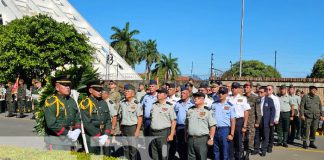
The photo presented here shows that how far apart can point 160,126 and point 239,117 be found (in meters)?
2.03

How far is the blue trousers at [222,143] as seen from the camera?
299 inches

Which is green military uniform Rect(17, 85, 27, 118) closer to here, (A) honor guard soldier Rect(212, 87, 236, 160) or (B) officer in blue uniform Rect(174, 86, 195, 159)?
(B) officer in blue uniform Rect(174, 86, 195, 159)

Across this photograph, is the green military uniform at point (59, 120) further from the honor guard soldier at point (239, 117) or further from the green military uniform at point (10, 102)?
the green military uniform at point (10, 102)

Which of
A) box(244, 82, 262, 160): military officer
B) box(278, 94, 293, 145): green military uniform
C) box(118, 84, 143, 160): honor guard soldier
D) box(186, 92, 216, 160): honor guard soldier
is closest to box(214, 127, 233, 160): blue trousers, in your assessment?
box(186, 92, 216, 160): honor guard soldier

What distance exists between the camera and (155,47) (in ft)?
239

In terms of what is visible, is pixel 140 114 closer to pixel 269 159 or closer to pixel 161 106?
pixel 161 106

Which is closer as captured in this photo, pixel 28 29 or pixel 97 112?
pixel 97 112

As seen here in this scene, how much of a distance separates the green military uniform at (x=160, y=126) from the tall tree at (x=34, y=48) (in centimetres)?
2145

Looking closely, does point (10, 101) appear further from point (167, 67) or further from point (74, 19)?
point (74, 19)

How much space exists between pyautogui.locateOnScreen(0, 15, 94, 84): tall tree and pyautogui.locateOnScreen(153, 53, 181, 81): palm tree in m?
44.2

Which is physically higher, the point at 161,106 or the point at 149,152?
the point at 161,106

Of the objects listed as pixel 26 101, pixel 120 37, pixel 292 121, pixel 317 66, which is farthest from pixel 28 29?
pixel 317 66

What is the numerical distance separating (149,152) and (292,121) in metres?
6.17

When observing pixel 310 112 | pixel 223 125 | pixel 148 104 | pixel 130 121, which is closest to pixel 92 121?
pixel 130 121
